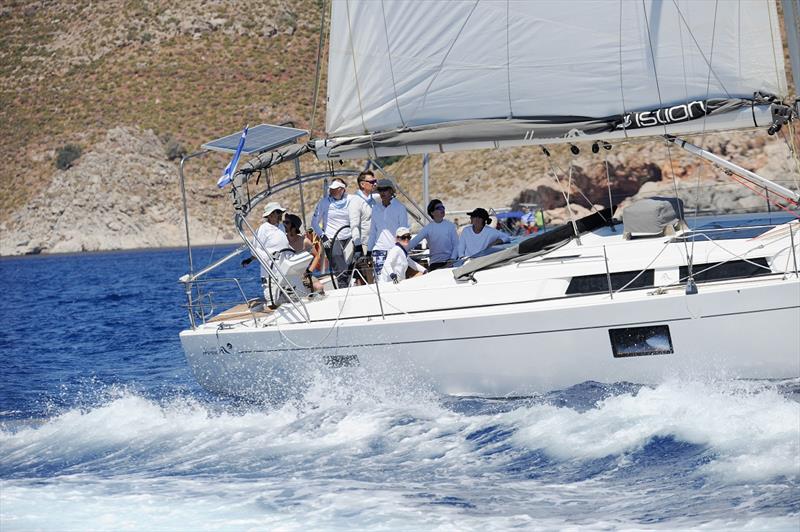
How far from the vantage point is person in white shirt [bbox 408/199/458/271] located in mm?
12367

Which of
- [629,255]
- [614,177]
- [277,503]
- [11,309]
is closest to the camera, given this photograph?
[277,503]

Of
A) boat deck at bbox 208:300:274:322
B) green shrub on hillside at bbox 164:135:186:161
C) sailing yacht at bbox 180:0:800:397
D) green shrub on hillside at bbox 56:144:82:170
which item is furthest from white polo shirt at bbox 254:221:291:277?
→ green shrub on hillside at bbox 56:144:82:170

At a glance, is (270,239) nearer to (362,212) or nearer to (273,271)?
(273,271)

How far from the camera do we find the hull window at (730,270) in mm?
10172

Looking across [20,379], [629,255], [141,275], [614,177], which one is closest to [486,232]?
[629,255]

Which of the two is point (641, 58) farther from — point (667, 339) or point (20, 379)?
point (20, 379)

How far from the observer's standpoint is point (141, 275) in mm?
42438

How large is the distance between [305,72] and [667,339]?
69.0 metres

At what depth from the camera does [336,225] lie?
12.7 meters

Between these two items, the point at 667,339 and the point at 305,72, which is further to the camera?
the point at 305,72

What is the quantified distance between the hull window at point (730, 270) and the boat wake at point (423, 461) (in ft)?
3.56

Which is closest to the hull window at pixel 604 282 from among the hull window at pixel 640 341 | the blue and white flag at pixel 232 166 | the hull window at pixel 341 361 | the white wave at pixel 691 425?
the hull window at pixel 640 341

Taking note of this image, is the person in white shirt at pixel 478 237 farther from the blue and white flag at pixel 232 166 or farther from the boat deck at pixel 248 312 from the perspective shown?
the blue and white flag at pixel 232 166

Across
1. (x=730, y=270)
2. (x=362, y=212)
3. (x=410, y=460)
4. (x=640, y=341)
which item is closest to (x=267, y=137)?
(x=362, y=212)
